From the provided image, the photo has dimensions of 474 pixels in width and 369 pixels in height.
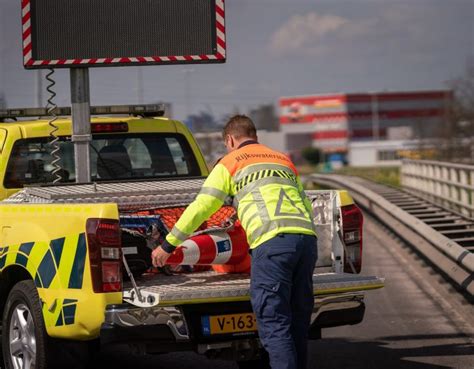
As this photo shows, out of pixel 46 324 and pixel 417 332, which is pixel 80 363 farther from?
pixel 417 332

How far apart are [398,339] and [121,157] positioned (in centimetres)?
283

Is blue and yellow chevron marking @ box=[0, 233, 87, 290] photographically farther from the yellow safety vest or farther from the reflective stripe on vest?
the reflective stripe on vest

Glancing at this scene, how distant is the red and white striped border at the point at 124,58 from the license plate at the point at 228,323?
3423mm

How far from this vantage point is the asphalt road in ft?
26.0

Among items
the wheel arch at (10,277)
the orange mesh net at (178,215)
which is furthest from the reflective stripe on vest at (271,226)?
the wheel arch at (10,277)

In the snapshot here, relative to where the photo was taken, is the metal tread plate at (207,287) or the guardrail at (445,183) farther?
the guardrail at (445,183)

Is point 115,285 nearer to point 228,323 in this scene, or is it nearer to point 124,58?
point 228,323

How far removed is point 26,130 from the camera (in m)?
8.70

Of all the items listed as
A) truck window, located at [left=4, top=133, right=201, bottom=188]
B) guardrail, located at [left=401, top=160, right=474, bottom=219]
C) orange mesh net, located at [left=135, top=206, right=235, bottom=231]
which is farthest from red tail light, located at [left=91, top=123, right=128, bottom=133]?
guardrail, located at [left=401, top=160, right=474, bottom=219]

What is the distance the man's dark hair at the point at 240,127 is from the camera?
643cm

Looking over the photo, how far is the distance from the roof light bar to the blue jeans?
3.97m

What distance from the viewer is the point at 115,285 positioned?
19.6 feet

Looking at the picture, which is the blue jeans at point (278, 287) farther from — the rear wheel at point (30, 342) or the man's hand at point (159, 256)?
the rear wheel at point (30, 342)

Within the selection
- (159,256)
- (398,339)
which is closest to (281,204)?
(159,256)
